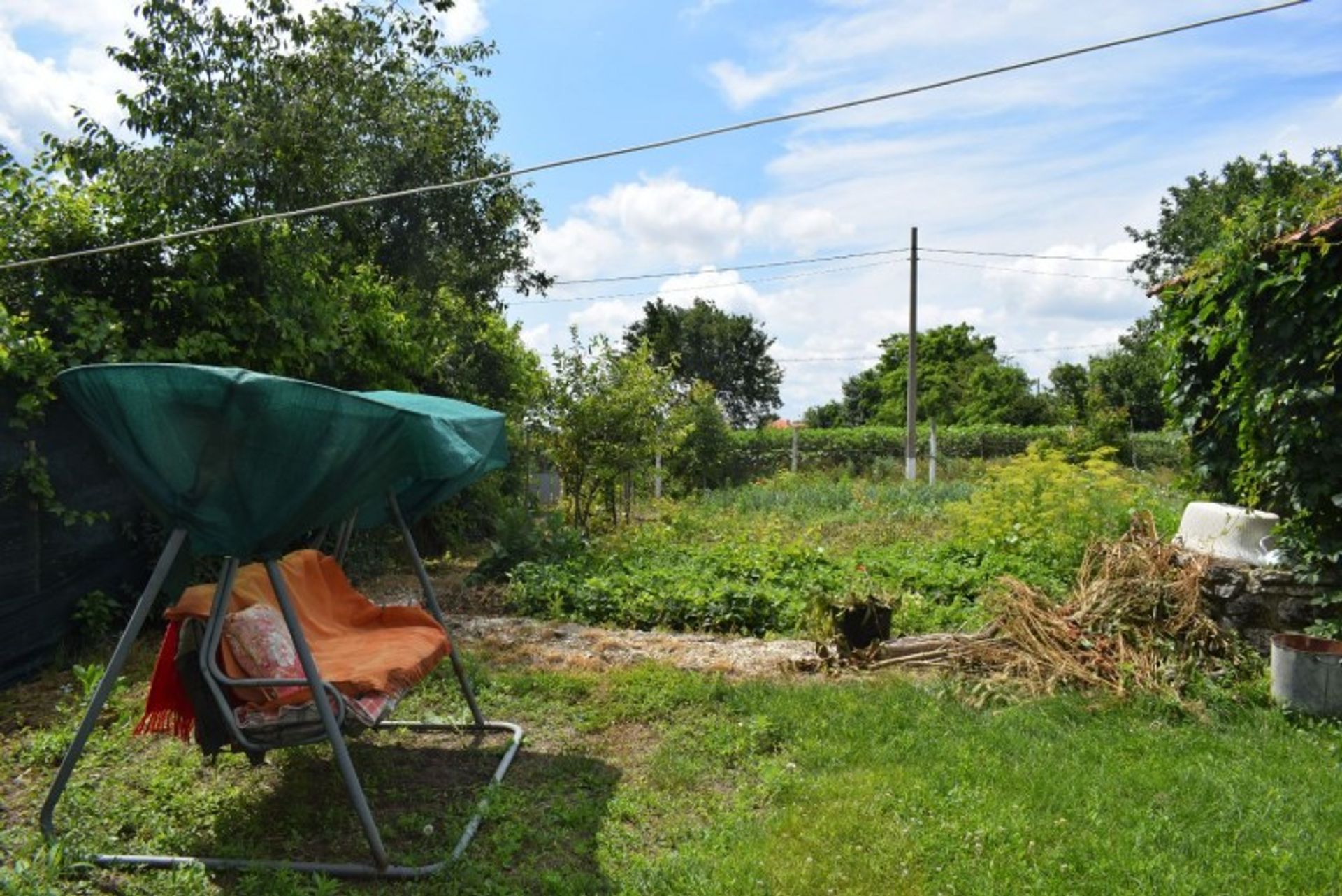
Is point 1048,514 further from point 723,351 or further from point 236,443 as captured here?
point 723,351

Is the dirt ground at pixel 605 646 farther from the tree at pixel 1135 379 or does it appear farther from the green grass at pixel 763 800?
the tree at pixel 1135 379

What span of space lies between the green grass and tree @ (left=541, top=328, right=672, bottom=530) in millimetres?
6226

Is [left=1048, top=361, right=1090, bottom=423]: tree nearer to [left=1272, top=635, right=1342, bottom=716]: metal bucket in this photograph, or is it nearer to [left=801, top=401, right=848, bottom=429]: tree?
[left=801, top=401, right=848, bottom=429]: tree

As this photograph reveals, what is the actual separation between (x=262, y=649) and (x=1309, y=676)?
4840mm

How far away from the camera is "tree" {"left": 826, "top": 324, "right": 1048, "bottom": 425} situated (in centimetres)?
3512

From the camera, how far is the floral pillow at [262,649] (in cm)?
367

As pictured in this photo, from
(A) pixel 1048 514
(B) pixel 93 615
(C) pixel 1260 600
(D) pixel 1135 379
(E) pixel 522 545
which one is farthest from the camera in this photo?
(D) pixel 1135 379

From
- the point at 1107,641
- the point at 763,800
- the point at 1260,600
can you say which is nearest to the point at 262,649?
the point at 763,800

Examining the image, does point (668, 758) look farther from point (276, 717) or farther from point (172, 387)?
point (172, 387)

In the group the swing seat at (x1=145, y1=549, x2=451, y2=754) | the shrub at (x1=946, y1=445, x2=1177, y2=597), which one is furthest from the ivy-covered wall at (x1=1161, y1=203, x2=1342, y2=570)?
the swing seat at (x1=145, y1=549, x2=451, y2=754)

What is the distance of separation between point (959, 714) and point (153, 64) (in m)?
8.55

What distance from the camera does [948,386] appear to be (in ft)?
131

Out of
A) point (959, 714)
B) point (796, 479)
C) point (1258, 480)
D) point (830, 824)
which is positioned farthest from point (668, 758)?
point (796, 479)

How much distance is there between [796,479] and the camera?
1959cm
